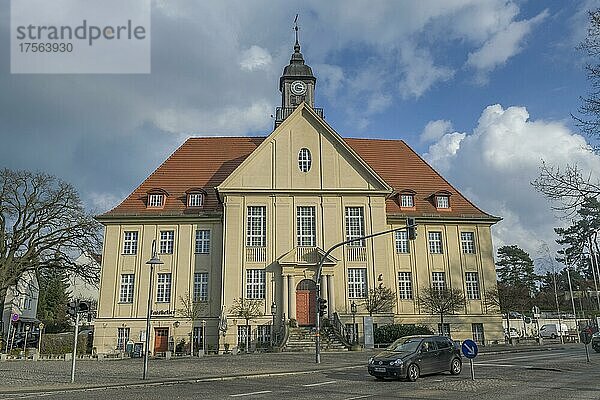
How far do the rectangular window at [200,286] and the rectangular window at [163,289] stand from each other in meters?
1.85

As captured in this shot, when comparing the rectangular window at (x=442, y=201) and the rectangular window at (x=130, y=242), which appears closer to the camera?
the rectangular window at (x=130, y=242)

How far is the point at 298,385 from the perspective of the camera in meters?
16.1

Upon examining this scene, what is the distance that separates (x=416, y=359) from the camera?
17172mm

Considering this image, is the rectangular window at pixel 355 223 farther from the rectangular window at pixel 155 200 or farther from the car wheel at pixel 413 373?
the car wheel at pixel 413 373

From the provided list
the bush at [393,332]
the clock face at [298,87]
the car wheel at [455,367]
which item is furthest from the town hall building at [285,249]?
the car wheel at [455,367]

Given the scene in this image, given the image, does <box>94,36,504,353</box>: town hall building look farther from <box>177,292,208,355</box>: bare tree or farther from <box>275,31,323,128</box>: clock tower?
<box>275,31,323,128</box>: clock tower

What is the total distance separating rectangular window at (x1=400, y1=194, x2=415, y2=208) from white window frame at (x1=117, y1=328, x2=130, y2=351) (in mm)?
21298

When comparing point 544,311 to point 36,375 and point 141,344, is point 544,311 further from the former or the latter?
point 36,375

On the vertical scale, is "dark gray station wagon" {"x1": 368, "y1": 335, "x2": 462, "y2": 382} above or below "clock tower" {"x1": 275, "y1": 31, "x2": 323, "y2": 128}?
below

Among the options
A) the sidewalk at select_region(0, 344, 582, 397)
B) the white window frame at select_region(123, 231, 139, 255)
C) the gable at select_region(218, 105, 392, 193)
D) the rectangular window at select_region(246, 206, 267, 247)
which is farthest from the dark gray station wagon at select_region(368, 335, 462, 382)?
the white window frame at select_region(123, 231, 139, 255)

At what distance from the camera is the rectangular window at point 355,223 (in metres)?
36.4

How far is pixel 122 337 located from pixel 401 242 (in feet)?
67.2

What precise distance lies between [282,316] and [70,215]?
1673 centimetres

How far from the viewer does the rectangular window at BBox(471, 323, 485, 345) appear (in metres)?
37.9
